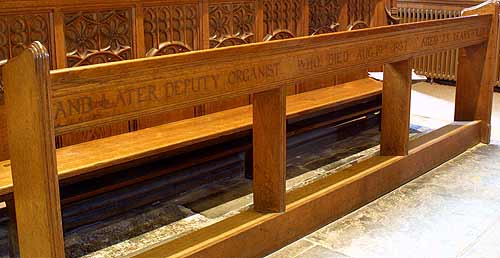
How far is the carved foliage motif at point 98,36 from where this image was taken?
2930 mm

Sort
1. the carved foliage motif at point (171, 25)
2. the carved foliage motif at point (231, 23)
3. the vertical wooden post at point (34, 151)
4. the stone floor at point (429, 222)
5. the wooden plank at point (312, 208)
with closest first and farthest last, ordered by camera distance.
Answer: the vertical wooden post at point (34, 151), the wooden plank at point (312, 208), the stone floor at point (429, 222), the carved foliage motif at point (171, 25), the carved foliage motif at point (231, 23)

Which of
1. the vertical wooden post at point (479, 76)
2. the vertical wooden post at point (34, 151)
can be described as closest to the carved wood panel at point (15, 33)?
the vertical wooden post at point (34, 151)

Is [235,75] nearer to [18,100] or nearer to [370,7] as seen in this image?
[18,100]

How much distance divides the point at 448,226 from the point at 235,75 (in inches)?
51.5

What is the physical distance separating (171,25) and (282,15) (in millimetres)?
896

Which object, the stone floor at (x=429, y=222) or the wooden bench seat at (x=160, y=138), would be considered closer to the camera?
the wooden bench seat at (x=160, y=138)

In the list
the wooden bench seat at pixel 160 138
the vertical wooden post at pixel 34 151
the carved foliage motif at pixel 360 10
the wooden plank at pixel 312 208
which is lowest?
the wooden plank at pixel 312 208

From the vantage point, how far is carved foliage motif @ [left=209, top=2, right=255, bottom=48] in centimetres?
354

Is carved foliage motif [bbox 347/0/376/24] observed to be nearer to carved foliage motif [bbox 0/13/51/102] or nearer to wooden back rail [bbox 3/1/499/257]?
wooden back rail [bbox 3/1/499/257]

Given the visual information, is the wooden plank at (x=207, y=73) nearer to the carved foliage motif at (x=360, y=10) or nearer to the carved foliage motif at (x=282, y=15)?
the carved foliage motif at (x=282, y=15)

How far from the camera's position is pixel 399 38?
330 centimetres

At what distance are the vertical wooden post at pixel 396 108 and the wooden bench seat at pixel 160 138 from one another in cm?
45

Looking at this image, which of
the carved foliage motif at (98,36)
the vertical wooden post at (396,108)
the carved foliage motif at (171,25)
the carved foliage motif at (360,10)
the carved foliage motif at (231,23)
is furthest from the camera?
the carved foliage motif at (360,10)

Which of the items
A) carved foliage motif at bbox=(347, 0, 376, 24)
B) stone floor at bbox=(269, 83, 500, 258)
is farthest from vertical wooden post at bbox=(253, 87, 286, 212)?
carved foliage motif at bbox=(347, 0, 376, 24)
